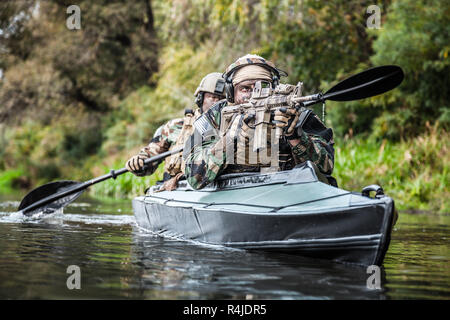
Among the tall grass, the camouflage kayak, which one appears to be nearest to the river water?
the camouflage kayak

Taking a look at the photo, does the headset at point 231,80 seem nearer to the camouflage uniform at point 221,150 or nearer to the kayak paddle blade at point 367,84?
the camouflage uniform at point 221,150

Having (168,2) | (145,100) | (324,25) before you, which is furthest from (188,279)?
(145,100)

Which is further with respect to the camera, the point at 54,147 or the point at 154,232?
the point at 54,147

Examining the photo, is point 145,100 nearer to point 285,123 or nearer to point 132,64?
point 132,64

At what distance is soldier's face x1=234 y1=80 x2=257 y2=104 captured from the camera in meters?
5.32

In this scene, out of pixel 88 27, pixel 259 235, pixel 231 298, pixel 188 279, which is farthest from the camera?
pixel 88 27

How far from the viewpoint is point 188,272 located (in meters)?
3.95

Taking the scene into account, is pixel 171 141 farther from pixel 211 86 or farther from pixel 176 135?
pixel 211 86

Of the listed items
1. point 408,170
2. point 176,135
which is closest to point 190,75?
point 408,170

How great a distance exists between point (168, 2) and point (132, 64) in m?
8.94

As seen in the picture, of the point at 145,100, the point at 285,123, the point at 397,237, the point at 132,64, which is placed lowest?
the point at 397,237

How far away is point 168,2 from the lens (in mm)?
17672

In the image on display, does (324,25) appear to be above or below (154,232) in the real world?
above

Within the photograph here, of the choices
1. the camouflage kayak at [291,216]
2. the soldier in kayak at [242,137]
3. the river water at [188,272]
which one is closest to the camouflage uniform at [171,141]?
the river water at [188,272]
